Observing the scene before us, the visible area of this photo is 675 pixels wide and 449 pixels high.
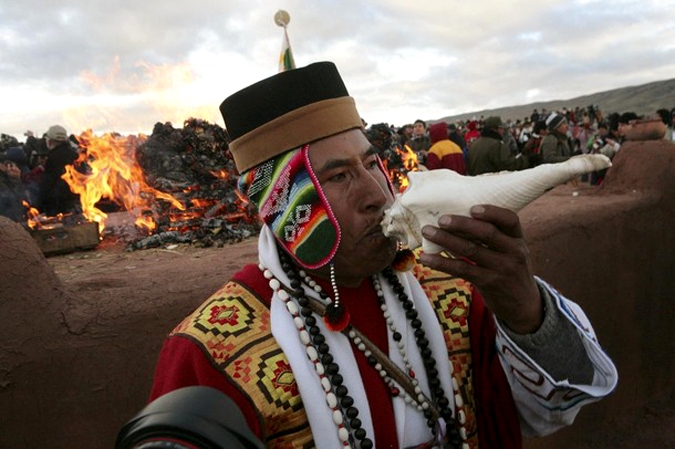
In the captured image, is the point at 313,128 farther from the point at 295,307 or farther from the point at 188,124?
the point at 188,124

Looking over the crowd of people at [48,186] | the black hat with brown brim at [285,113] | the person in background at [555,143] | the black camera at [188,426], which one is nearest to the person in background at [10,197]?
the crowd of people at [48,186]

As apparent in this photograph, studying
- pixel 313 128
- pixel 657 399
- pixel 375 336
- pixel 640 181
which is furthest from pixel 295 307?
pixel 657 399

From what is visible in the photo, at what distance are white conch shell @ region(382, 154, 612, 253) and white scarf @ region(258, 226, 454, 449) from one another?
486 mm

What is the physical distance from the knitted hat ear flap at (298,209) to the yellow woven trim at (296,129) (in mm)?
31

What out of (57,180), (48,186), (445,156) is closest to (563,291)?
(445,156)

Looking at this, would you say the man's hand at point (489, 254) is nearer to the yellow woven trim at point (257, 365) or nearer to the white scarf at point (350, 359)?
the white scarf at point (350, 359)

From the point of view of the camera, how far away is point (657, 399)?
493 centimetres

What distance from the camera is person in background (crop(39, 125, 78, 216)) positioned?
7379mm

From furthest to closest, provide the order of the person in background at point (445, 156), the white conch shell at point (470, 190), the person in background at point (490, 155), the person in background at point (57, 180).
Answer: the person in background at point (445, 156)
the person in background at point (490, 155)
the person in background at point (57, 180)
the white conch shell at point (470, 190)

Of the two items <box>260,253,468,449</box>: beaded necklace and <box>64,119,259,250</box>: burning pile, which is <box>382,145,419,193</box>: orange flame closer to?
<box>64,119,259,250</box>: burning pile

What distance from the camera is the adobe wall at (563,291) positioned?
2.14 meters

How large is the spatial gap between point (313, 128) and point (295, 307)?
24.5 inches

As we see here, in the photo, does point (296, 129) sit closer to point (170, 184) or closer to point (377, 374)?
point (377, 374)

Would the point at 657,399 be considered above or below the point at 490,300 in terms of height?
below
